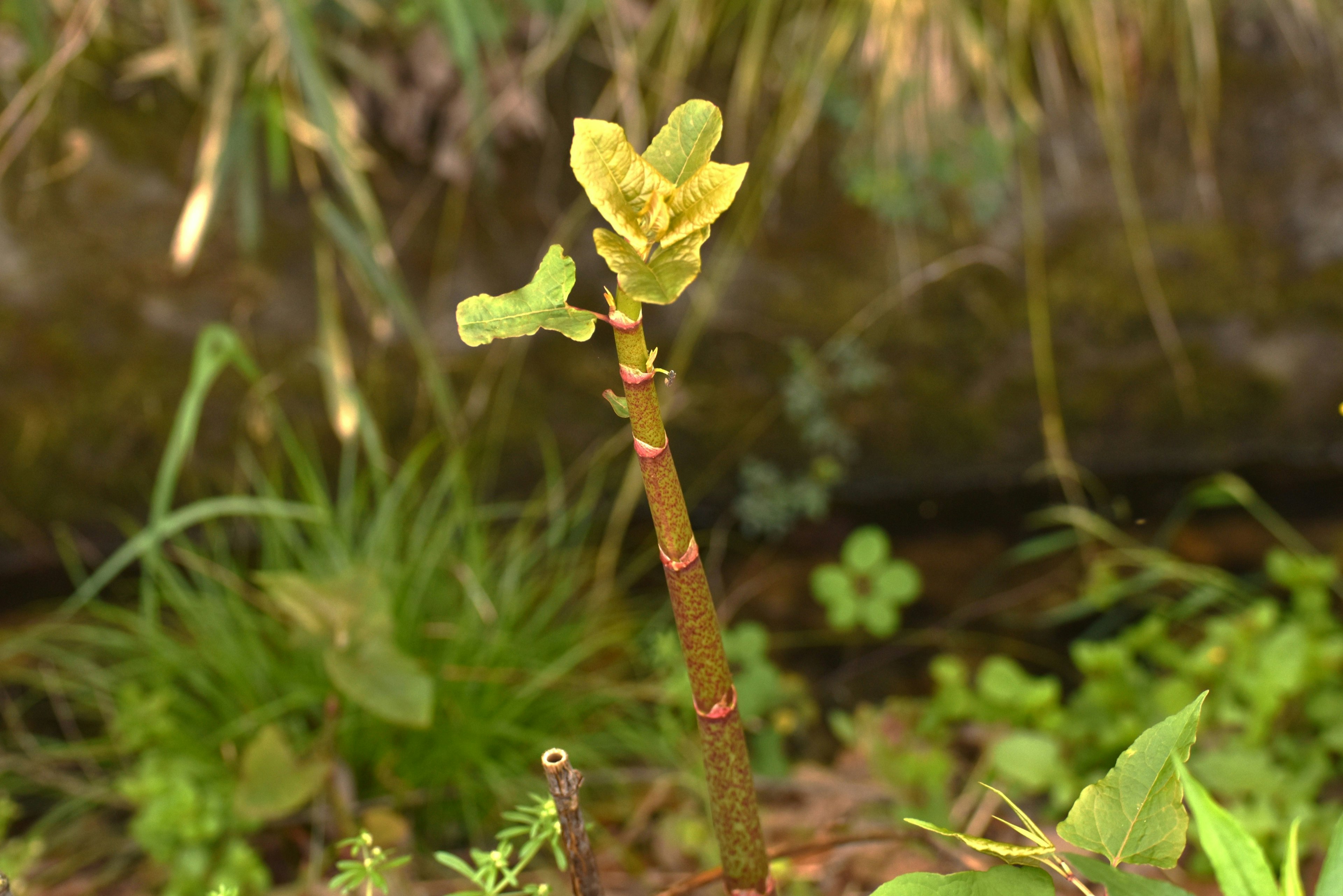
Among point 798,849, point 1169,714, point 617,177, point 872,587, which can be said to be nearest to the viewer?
point 617,177

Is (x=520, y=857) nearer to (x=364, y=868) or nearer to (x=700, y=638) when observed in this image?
(x=364, y=868)

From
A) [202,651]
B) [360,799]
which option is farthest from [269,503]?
[360,799]

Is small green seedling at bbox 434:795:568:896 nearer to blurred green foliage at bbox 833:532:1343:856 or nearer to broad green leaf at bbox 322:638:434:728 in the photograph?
broad green leaf at bbox 322:638:434:728

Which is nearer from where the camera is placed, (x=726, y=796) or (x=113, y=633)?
(x=726, y=796)

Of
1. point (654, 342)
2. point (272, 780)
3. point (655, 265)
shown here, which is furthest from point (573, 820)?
point (654, 342)

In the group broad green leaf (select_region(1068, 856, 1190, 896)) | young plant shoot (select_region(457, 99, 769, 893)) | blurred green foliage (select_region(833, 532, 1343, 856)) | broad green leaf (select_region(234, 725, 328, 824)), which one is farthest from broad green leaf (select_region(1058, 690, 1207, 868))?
broad green leaf (select_region(234, 725, 328, 824))

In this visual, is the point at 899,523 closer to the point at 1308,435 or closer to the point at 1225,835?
the point at 1308,435

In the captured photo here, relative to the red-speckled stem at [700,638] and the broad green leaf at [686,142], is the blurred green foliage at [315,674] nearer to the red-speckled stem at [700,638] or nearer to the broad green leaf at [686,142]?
the red-speckled stem at [700,638]
